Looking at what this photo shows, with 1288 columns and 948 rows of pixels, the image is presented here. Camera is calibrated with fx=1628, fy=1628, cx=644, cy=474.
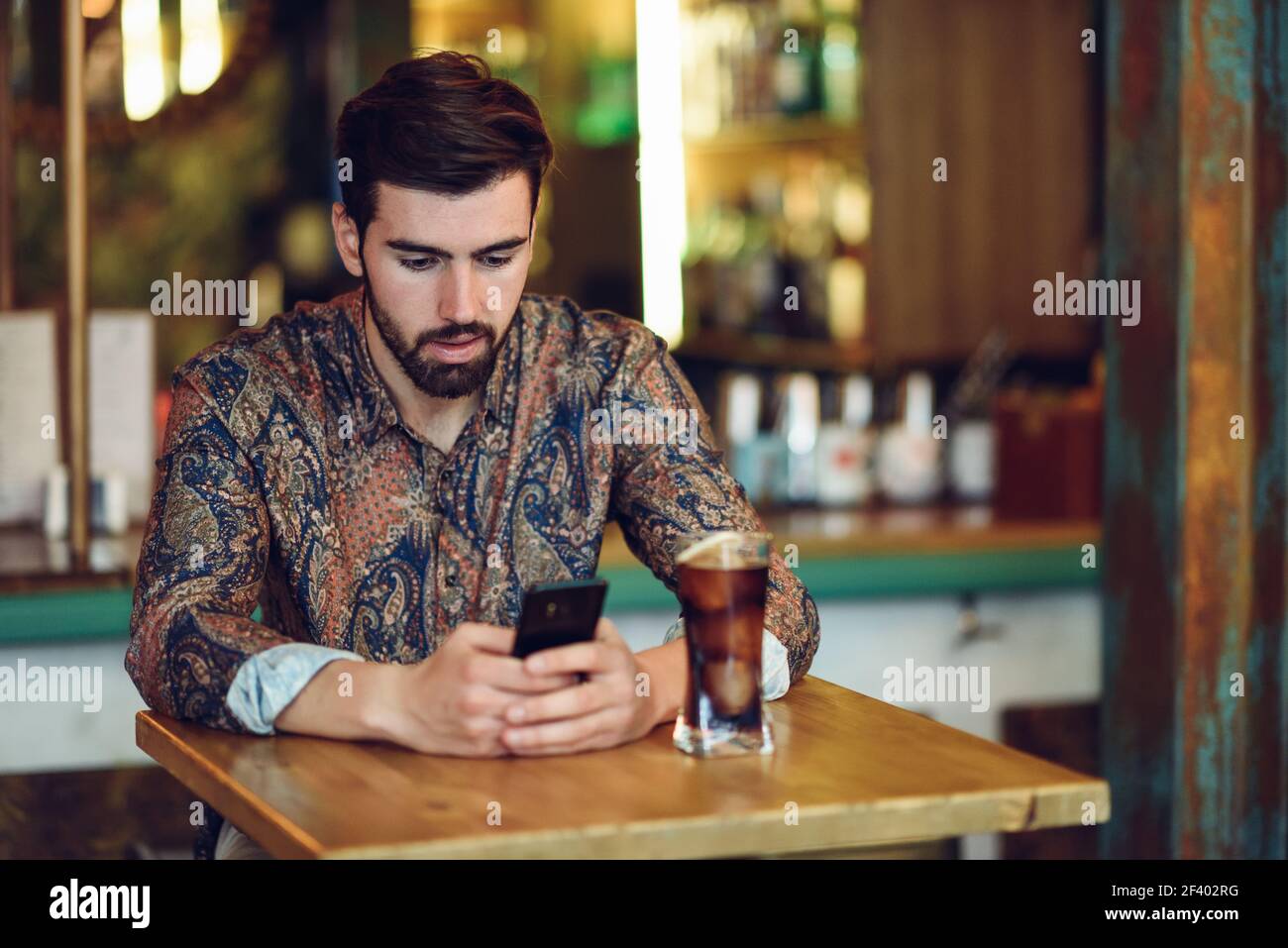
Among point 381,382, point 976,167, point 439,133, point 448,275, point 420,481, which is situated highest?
point 976,167

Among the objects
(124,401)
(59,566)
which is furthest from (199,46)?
(59,566)

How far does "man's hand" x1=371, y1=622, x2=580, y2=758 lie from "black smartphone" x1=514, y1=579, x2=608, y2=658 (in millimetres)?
21

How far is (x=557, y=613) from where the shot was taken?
4.52 ft

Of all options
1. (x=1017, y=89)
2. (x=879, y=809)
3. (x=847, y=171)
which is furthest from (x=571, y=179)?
(x=879, y=809)

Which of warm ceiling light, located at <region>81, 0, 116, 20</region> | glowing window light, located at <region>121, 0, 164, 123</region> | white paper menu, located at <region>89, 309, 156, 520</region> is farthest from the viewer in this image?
glowing window light, located at <region>121, 0, 164, 123</region>

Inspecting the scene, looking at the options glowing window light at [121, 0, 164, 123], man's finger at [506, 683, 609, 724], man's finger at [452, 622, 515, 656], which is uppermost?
glowing window light at [121, 0, 164, 123]

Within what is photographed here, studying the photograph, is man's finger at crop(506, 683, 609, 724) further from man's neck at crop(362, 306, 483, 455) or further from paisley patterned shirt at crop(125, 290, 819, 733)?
man's neck at crop(362, 306, 483, 455)

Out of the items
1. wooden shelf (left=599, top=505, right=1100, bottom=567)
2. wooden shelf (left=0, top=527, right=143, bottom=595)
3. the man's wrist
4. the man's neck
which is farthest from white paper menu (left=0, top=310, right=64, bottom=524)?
the man's wrist

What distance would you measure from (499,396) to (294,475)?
0.28m

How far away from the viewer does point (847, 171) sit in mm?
4176

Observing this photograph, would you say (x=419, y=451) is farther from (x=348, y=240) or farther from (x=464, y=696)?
(x=464, y=696)

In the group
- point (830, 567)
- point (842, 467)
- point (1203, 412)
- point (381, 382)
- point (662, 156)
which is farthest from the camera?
point (662, 156)

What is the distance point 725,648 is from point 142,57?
4.03 m

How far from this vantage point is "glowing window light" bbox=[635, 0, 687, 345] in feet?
14.7
